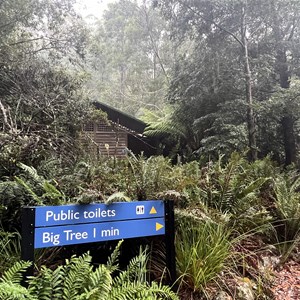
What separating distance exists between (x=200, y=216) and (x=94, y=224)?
1307 mm

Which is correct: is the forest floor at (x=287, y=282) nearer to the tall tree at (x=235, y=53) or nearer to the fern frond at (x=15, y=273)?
the fern frond at (x=15, y=273)

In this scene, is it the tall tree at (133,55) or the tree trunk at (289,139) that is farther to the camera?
the tall tree at (133,55)

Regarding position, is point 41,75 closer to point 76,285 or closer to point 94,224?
point 94,224

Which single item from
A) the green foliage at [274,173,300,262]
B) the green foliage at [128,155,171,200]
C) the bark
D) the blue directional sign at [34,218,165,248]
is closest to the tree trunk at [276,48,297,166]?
the bark

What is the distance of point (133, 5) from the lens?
25.2 metres

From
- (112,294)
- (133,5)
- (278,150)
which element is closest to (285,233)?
(112,294)

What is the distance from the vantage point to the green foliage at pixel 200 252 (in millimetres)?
2811

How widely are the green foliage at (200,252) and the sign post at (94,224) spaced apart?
25 centimetres

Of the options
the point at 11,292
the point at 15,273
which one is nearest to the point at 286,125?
the point at 15,273

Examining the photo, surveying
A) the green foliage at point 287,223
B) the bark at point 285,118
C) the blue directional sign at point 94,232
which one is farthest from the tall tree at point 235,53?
the blue directional sign at point 94,232

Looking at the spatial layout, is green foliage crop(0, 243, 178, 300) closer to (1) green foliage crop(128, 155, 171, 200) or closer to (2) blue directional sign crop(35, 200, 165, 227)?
(2) blue directional sign crop(35, 200, 165, 227)

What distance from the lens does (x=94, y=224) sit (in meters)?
2.31

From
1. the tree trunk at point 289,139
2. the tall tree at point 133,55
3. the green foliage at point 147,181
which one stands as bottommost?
the green foliage at point 147,181

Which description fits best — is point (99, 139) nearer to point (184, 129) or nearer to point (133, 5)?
point (184, 129)
